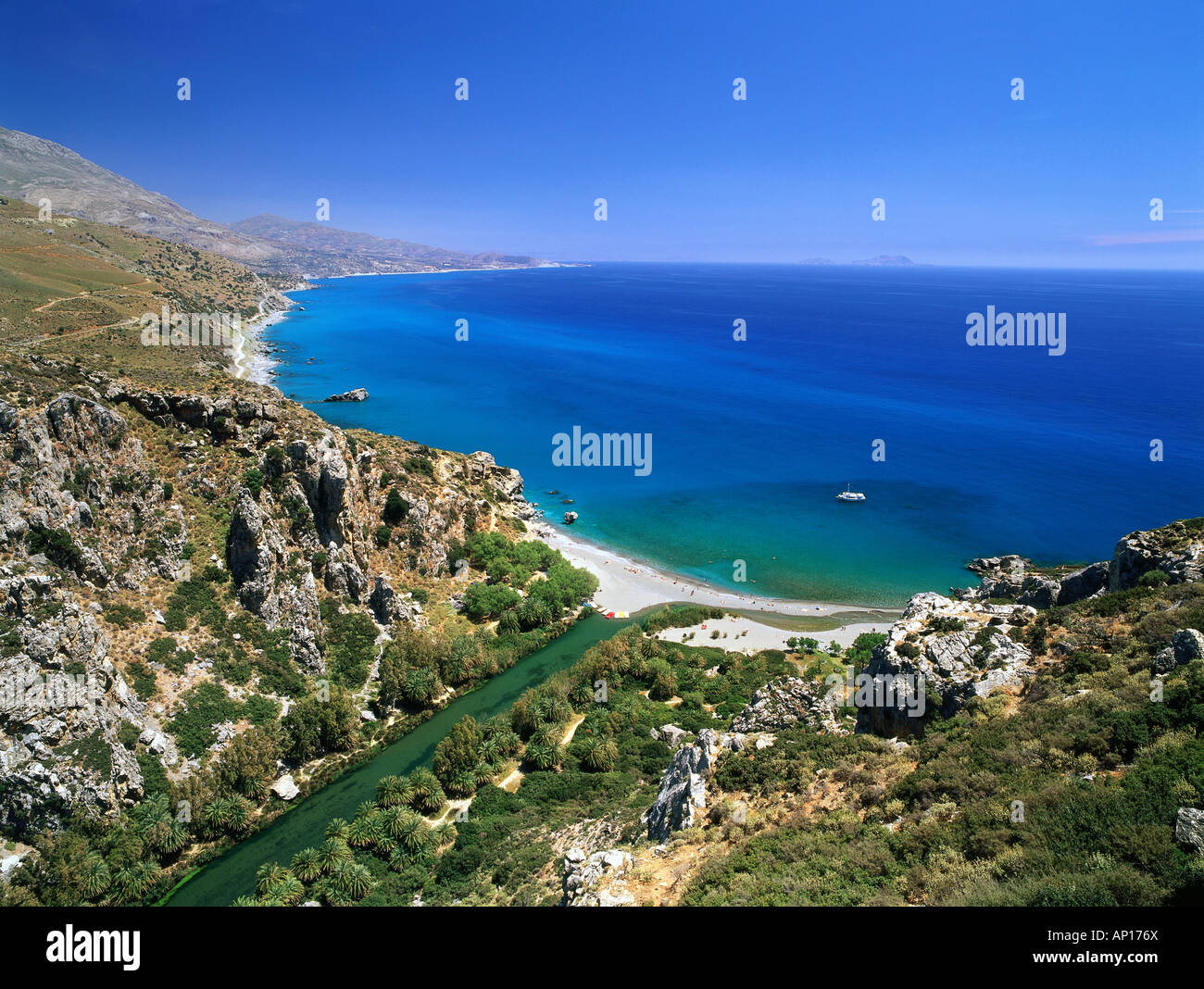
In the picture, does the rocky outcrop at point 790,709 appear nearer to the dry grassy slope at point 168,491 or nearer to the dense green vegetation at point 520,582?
the dense green vegetation at point 520,582

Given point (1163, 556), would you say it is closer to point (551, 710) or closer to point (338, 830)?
point (551, 710)

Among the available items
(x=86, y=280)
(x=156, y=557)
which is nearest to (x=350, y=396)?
(x=86, y=280)

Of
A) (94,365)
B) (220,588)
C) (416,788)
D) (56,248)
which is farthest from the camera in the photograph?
(56,248)

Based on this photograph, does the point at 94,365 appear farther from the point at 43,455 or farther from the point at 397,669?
the point at 397,669

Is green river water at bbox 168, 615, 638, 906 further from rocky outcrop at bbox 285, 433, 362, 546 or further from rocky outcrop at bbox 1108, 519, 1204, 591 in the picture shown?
rocky outcrop at bbox 1108, 519, 1204, 591
